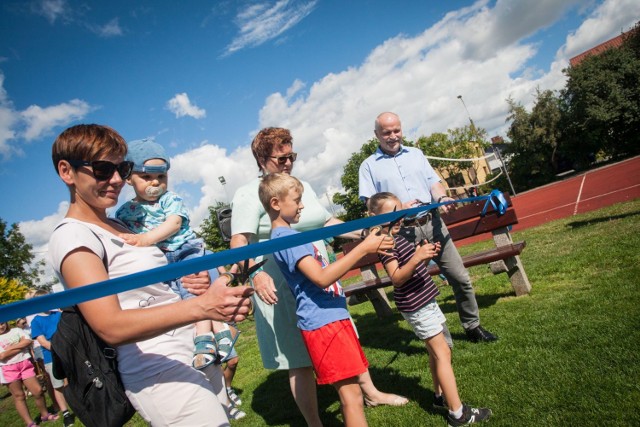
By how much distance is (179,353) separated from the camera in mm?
1542

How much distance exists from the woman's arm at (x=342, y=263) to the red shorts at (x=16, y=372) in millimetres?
8409

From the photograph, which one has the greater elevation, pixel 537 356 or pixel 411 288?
pixel 411 288

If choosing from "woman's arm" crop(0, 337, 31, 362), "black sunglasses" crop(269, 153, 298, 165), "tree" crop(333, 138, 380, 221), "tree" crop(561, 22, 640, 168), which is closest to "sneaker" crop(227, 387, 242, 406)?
"black sunglasses" crop(269, 153, 298, 165)

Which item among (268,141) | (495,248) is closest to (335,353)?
(268,141)

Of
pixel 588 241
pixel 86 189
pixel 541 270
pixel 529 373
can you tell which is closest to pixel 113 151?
pixel 86 189

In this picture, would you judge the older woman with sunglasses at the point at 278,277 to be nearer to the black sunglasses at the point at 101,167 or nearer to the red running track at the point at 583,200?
the black sunglasses at the point at 101,167

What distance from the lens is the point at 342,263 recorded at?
7.06ft

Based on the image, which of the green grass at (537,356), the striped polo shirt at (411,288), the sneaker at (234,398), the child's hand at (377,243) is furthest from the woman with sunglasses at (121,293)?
the sneaker at (234,398)

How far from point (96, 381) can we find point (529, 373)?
3.10 m

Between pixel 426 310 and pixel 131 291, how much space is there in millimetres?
2060

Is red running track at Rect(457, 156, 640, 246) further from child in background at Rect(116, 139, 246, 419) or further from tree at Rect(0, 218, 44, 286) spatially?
tree at Rect(0, 218, 44, 286)

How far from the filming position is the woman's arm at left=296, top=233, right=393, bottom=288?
6.86ft

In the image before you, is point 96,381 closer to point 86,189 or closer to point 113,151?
point 86,189

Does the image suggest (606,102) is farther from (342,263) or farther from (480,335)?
(342,263)
